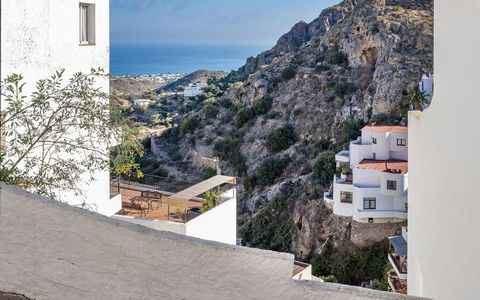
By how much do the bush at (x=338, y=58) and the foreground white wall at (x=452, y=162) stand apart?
37.0 meters

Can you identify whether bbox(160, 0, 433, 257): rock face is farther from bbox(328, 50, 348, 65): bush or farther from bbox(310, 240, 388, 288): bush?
bbox(310, 240, 388, 288): bush

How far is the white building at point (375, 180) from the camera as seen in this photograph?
2417 centimetres

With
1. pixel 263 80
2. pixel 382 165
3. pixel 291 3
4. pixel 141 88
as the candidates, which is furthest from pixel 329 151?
pixel 291 3

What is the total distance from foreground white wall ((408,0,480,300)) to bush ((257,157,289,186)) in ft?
99.7

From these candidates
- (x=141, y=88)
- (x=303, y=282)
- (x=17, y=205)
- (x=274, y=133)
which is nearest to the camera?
(x=303, y=282)

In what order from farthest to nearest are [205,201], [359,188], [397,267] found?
[359,188], [397,267], [205,201]

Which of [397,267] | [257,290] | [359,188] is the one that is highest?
[257,290]

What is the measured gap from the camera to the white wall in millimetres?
9845

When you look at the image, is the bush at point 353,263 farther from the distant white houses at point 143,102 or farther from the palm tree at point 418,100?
the distant white houses at point 143,102

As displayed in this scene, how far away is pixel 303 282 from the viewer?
7.01 feet

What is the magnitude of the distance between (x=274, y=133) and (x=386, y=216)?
46.0ft

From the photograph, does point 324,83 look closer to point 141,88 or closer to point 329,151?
point 329,151

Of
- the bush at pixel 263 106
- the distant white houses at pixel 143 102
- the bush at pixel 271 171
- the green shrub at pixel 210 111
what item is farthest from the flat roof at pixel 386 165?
the distant white houses at pixel 143 102

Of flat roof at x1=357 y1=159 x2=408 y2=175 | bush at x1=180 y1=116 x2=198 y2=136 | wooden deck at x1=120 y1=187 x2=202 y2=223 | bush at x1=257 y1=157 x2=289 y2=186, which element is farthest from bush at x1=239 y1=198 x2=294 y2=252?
→ wooden deck at x1=120 y1=187 x2=202 y2=223
